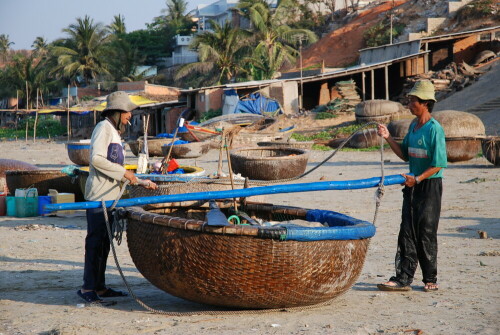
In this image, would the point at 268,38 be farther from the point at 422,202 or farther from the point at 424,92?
the point at 422,202

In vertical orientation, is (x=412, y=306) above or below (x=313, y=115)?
below

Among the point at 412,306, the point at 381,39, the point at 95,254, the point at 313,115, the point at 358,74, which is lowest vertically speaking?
the point at 412,306

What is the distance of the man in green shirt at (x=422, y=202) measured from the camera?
5.03m

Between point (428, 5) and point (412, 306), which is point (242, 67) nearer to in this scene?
point (428, 5)

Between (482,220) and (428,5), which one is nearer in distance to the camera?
(482,220)

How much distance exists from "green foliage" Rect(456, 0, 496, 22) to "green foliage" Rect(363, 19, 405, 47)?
4.69 meters

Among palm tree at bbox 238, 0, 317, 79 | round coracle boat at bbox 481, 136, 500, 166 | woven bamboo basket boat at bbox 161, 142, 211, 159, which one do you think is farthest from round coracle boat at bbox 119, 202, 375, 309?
palm tree at bbox 238, 0, 317, 79

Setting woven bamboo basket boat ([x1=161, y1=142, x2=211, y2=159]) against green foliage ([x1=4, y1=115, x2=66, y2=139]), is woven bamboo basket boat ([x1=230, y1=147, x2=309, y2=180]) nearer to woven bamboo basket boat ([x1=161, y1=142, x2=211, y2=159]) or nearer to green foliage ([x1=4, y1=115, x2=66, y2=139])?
woven bamboo basket boat ([x1=161, y1=142, x2=211, y2=159])

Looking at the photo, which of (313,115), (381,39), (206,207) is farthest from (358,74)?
(206,207)

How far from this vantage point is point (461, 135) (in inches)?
642

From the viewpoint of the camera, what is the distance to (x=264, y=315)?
173 inches

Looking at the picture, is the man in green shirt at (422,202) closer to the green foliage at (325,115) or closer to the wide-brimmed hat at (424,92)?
the wide-brimmed hat at (424,92)

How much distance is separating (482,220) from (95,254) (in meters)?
5.76

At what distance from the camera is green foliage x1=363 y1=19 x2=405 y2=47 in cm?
4684
